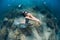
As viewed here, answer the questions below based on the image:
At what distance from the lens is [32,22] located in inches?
53.1

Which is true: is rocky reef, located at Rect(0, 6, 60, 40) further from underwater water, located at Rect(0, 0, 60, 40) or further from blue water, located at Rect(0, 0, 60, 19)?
blue water, located at Rect(0, 0, 60, 19)

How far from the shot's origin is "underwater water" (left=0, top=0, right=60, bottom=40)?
135cm

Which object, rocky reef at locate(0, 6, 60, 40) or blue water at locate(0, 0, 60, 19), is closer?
rocky reef at locate(0, 6, 60, 40)

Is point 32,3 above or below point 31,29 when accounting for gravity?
above

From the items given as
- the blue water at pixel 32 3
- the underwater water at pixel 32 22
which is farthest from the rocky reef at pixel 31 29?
the blue water at pixel 32 3

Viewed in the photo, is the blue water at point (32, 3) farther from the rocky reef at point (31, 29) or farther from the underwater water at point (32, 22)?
the rocky reef at point (31, 29)

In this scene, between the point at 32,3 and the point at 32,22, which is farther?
the point at 32,3

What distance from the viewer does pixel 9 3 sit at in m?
1.84

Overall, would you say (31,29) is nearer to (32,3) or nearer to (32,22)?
(32,22)

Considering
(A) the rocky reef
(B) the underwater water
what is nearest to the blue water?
(B) the underwater water

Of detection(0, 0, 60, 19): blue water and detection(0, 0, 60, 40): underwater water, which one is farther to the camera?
detection(0, 0, 60, 19): blue water

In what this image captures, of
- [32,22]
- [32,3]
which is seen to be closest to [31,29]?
[32,22]

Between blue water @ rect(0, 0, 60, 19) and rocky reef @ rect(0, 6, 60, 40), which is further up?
blue water @ rect(0, 0, 60, 19)

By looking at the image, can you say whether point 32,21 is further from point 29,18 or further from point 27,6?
point 27,6
